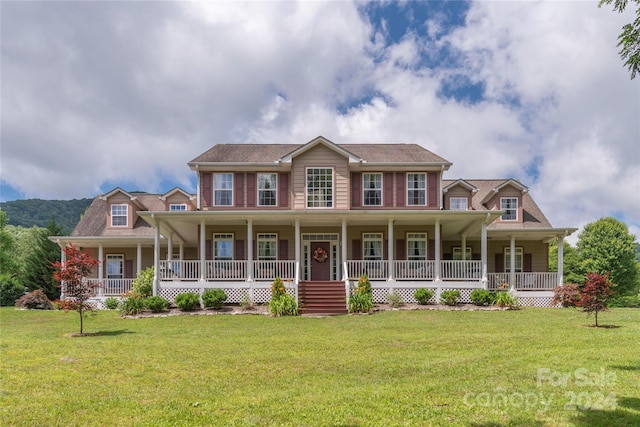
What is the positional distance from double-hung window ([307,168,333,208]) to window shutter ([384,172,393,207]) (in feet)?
9.22

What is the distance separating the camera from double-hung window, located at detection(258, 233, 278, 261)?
2267cm

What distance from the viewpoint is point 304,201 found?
21.9 metres

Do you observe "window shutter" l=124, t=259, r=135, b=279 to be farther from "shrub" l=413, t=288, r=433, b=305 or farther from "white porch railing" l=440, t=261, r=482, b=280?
"white porch railing" l=440, t=261, r=482, b=280

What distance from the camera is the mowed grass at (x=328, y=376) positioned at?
5793mm

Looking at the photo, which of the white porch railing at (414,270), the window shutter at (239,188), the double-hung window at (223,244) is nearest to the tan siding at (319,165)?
the window shutter at (239,188)

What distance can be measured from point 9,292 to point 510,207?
3080 cm

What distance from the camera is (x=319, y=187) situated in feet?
72.0

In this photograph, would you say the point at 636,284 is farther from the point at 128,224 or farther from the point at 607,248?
the point at 128,224

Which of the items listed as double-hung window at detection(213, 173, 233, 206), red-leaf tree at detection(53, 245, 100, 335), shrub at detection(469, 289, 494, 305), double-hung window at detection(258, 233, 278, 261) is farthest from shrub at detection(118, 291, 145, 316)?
shrub at detection(469, 289, 494, 305)

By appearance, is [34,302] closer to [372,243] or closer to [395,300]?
[372,243]

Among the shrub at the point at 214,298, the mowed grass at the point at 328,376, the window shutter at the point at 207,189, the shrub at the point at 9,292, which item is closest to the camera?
the mowed grass at the point at 328,376

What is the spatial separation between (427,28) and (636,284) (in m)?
35.2

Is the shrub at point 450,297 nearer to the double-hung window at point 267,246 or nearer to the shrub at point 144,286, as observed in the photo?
the double-hung window at point 267,246

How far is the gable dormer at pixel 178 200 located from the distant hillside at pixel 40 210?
65.0 meters
